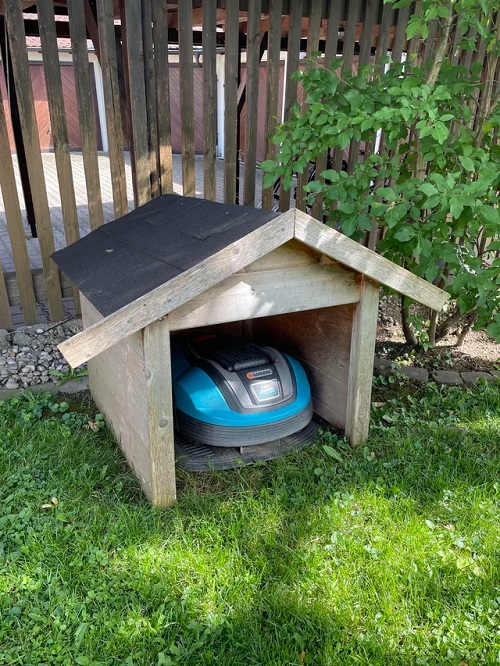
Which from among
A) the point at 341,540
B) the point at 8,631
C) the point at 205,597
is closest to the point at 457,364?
the point at 341,540

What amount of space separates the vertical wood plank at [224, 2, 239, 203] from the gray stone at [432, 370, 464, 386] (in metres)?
2.01

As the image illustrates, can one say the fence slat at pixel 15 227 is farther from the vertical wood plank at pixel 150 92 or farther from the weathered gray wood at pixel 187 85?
the weathered gray wood at pixel 187 85

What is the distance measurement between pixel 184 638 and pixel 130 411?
104 cm

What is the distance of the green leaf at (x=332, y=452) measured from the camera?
2.96 meters

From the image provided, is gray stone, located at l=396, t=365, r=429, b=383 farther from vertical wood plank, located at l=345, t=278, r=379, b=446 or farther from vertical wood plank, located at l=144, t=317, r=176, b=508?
vertical wood plank, located at l=144, t=317, r=176, b=508

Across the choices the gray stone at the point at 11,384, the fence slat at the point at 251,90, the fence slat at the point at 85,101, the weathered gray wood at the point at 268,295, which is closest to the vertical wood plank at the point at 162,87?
the fence slat at the point at 85,101

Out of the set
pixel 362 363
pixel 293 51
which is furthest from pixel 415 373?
pixel 293 51

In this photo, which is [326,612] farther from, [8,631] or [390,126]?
[390,126]

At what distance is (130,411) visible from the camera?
2.68 m

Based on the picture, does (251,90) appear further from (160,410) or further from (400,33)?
(160,410)

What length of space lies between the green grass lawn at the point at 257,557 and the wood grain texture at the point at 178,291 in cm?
86

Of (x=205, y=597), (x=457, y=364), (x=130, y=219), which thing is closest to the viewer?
(x=205, y=597)

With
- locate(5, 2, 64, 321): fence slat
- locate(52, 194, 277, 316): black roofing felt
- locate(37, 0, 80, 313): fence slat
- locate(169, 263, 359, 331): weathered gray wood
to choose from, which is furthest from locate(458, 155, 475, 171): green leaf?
locate(5, 2, 64, 321): fence slat

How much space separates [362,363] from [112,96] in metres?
2.48
